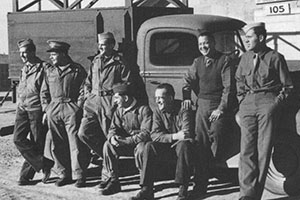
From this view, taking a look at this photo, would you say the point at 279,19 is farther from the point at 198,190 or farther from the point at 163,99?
the point at 198,190

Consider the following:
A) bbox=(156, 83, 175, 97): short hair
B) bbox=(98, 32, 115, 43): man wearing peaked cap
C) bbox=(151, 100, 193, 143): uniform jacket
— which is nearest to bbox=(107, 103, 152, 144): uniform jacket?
bbox=(151, 100, 193, 143): uniform jacket

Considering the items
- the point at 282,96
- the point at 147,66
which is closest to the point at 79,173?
the point at 147,66

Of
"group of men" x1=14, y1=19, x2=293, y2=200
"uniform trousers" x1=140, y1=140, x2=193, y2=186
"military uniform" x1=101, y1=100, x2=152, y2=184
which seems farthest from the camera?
"military uniform" x1=101, y1=100, x2=152, y2=184

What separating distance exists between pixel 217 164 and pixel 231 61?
3.88 feet

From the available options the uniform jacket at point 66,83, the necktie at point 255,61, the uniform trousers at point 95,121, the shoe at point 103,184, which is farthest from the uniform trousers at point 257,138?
the uniform jacket at point 66,83

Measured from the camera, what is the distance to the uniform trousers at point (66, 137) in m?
7.78

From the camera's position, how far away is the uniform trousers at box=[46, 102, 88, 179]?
7.78 metres

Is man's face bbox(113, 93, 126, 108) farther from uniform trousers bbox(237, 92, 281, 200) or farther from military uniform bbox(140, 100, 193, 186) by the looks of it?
uniform trousers bbox(237, 92, 281, 200)

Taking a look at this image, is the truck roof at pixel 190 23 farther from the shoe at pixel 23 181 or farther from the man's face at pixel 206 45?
the shoe at pixel 23 181

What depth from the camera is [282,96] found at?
6176mm

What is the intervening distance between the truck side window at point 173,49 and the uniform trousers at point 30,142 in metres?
1.70

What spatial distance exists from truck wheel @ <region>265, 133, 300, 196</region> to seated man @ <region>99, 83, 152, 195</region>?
1.48 m

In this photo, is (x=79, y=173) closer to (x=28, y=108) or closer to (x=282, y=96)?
(x=28, y=108)

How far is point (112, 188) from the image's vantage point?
7.30 m
